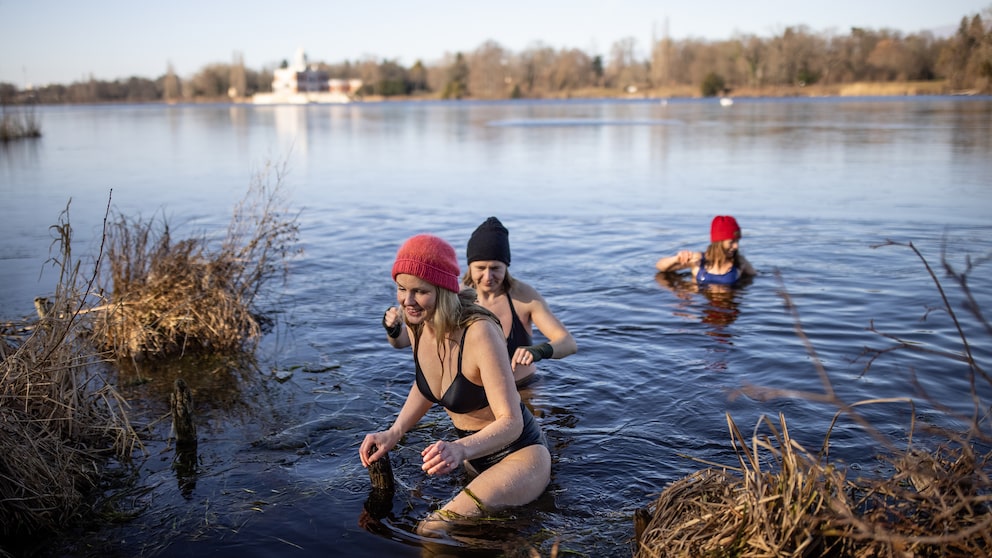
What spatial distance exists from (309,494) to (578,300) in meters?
6.23

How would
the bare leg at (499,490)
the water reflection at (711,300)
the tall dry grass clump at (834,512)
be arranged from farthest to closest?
the water reflection at (711,300), the bare leg at (499,490), the tall dry grass clump at (834,512)

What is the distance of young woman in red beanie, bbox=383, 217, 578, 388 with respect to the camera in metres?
5.61

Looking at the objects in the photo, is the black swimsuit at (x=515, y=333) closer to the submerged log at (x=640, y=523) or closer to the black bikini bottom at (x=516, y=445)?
the black bikini bottom at (x=516, y=445)

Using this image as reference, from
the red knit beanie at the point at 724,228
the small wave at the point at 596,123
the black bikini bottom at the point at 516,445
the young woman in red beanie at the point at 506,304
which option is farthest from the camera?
the small wave at the point at 596,123

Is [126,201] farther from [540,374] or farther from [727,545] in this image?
[727,545]

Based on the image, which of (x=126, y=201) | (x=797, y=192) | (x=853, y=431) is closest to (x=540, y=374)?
(x=853, y=431)

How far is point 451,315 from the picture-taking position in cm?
446

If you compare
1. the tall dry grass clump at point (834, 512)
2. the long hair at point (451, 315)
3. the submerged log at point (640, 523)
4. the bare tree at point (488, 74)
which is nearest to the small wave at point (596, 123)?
the long hair at point (451, 315)

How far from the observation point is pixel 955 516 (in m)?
3.24

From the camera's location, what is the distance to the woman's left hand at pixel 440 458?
387 centimetres

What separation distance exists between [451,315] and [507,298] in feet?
6.67

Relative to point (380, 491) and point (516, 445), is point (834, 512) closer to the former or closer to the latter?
point (516, 445)

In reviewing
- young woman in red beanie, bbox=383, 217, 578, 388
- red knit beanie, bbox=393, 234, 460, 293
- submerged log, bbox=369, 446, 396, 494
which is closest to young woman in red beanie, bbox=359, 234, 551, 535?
red knit beanie, bbox=393, 234, 460, 293

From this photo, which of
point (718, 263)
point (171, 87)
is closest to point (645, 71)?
point (171, 87)
